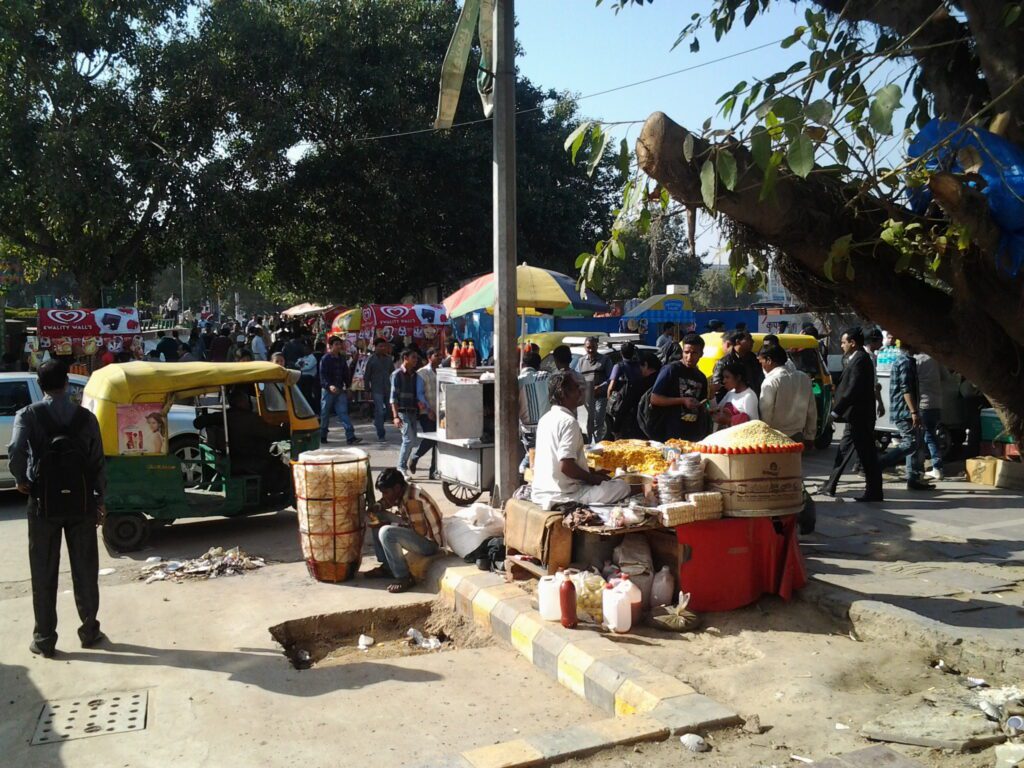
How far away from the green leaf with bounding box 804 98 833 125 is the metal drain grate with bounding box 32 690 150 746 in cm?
449

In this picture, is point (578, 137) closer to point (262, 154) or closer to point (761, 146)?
point (761, 146)

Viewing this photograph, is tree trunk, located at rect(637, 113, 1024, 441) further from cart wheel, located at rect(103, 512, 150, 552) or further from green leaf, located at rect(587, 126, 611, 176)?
cart wheel, located at rect(103, 512, 150, 552)

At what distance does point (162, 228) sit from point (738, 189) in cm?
2161

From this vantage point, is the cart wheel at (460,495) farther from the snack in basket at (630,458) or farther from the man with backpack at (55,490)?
the man with backpack at (55,490)

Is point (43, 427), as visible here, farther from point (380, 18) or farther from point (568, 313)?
point (380, 18)

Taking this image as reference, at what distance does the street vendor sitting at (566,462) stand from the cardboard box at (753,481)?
2.33ft

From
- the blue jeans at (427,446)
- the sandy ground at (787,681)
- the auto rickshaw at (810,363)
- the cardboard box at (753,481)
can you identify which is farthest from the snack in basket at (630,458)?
the auto rickshaw at (810,363)

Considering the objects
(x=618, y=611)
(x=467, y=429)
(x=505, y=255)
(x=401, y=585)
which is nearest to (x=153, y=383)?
(x=467, y=429)

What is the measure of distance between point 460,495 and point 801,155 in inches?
309

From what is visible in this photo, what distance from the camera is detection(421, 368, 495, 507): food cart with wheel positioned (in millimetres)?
9062

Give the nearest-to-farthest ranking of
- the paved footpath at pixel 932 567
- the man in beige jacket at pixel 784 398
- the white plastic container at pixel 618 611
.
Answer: the paved footpath at pixel 932 567, the white plastic container at pixel 618 611, the man in beige jacket at pixel 784 398

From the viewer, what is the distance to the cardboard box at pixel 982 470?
1045cm

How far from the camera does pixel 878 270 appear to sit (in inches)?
150

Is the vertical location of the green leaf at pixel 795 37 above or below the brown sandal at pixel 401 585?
above
